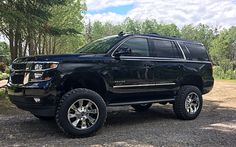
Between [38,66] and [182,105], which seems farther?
[182,105]

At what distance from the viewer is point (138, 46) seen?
28.4 feet

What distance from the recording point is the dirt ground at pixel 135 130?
6.87m

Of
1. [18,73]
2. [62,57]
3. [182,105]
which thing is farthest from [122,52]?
[182,105]

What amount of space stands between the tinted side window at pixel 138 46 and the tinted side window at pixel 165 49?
9.6 inches

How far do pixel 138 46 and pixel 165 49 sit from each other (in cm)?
94

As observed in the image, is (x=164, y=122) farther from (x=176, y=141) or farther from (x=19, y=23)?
(x=19, y=23)

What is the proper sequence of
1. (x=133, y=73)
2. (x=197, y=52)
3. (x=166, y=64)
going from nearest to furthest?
(x=133, y=73) → (x=166, y=64) → (x=197, y=52)

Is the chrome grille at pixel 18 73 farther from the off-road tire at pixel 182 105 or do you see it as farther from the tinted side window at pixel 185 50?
the tinted side window at pixel 185 50

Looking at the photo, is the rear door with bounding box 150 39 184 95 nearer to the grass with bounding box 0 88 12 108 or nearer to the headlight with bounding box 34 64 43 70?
the headlight with bounding box 34 64 43 70

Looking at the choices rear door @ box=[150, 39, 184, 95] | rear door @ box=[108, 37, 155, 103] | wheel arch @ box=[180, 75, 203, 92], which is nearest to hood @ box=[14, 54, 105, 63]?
rear door @ box=[108, 37, 155, 103]

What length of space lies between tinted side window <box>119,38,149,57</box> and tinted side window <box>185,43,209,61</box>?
1.62 meters

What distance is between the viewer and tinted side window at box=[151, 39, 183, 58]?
9039 mm

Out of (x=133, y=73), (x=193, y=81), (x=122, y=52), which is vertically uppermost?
(x=122, y=52)

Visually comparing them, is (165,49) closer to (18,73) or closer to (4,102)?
(18,73)
